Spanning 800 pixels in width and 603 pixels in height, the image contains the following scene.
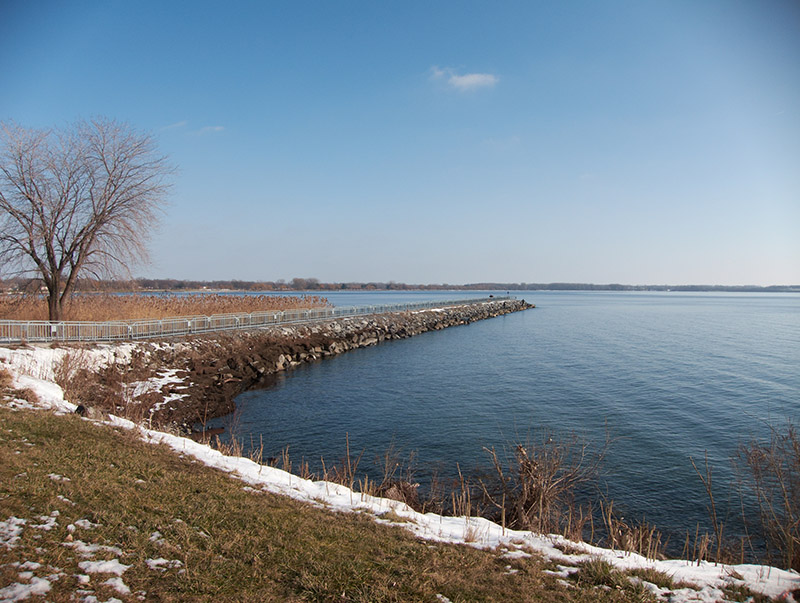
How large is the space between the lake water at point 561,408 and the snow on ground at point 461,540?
13.7 ft

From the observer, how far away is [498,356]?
3469cm

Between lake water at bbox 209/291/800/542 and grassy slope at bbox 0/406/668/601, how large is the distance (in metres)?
6.19

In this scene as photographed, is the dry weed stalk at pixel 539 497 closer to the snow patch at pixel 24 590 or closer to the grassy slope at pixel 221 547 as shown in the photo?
Result: the grassy slope at pixel 221 547

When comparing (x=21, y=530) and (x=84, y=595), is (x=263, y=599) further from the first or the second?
(x=21, y=530)

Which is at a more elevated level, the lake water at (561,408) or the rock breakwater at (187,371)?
the rock breakwater at (187,371)

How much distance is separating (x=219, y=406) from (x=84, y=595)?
1557 centimetres

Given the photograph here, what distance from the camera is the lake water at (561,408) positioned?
13.4 m

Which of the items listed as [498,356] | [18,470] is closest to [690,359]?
[498,356]

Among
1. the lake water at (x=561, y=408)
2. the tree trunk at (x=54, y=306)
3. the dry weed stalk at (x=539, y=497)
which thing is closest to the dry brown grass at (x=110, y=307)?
the tree trunk at (x=54, y=306)

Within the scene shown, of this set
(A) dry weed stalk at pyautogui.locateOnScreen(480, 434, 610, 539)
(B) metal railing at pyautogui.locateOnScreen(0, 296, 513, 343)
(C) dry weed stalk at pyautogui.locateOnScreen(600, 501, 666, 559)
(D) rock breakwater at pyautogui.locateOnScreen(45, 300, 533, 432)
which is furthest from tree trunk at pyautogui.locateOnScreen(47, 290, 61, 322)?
(C) dry weed stalk at pyautogui.locateOnScreen(600, 501, 666, 559)

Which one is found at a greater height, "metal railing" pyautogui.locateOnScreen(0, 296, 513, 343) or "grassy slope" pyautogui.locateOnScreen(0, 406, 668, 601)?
"metal railing" pyautogui.locateOnScreen(0, 296, 513, 343)

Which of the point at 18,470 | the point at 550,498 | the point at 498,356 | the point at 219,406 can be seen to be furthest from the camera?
the point at 498,356

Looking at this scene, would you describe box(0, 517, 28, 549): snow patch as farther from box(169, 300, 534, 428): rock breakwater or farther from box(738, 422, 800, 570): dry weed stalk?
box(169, 300, 534, 428): rock breakwater

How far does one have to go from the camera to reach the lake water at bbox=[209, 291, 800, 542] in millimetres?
13422
